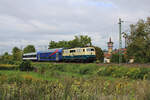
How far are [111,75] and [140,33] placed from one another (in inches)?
558

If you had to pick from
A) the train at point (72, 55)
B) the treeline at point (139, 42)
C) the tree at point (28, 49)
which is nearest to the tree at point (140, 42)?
the treeline at point (139, 42)

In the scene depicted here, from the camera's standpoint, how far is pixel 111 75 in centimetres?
1755

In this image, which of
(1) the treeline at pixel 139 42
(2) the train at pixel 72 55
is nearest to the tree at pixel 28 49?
(2) the train at pixel 72 55

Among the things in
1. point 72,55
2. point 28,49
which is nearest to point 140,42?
point 72,55

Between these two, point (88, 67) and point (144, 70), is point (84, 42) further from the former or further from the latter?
point (144, 70)

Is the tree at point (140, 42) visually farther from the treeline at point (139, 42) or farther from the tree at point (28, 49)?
the tree at point (28, 49)

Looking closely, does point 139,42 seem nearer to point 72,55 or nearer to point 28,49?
point 72,55

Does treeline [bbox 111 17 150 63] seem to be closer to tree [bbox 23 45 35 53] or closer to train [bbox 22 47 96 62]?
train [bbox 22 47 96 62]

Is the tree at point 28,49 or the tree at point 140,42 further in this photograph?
the tree at point 28,49

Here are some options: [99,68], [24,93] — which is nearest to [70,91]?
[24,93]

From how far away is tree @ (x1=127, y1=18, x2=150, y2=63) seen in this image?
1077 inches

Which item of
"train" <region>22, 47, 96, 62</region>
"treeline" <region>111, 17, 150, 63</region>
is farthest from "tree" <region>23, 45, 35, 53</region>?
"treeline" <region>111, 17, 150, 63</region>

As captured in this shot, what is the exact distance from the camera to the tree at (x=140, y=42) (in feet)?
89.7

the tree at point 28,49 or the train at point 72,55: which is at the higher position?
the tree at point 28,49
